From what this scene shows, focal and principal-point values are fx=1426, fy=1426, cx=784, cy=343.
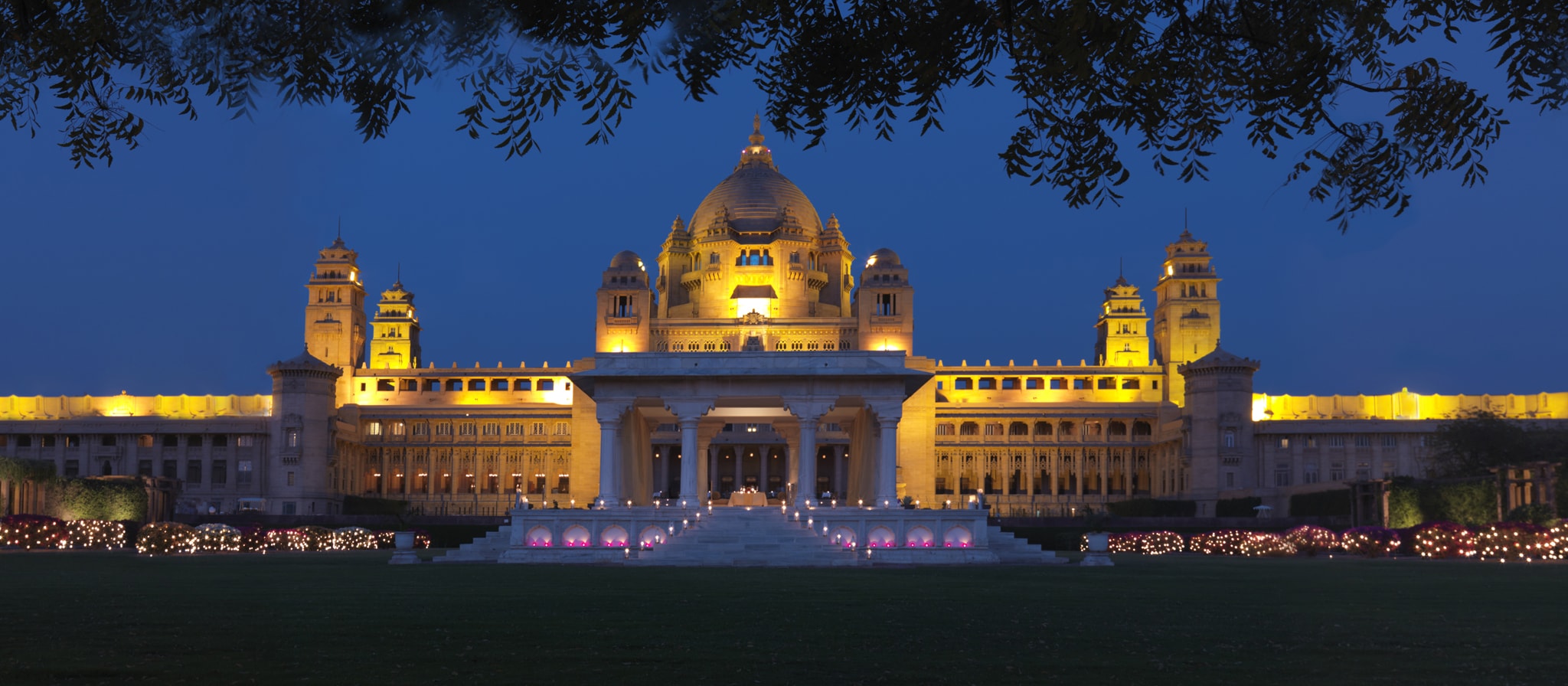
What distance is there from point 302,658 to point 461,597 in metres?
8.98

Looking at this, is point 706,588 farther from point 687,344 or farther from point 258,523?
point 687,344

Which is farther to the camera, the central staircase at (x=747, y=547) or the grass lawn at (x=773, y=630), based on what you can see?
the central staircase at (x=747, y=547)

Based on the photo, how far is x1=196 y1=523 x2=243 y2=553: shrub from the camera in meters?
47.9

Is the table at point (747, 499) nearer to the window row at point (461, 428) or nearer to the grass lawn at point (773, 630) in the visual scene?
the grass lawn at point (773, 630)

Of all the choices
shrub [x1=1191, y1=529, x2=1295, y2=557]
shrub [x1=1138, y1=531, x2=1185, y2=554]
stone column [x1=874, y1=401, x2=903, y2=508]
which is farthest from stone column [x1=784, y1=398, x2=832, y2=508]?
shrub [x1=1191, y1=529, x2=1295, y2=557]

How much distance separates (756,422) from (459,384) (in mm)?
34077

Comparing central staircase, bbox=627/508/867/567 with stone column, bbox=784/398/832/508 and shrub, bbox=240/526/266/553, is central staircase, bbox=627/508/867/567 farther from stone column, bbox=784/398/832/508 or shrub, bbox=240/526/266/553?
shrub, bbox=240/526/266/553

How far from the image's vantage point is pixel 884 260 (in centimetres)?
11381

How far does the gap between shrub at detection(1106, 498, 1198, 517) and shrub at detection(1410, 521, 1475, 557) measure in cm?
4256

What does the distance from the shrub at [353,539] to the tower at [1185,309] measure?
7015cm

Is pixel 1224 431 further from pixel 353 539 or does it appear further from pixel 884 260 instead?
pixel 353 539

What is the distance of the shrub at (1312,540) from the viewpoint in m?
48.7

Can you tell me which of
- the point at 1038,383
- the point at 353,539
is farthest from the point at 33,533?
the point at 1038,383

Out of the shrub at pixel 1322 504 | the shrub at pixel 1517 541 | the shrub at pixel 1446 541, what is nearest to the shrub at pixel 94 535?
the shrub at pixel 1446 541
